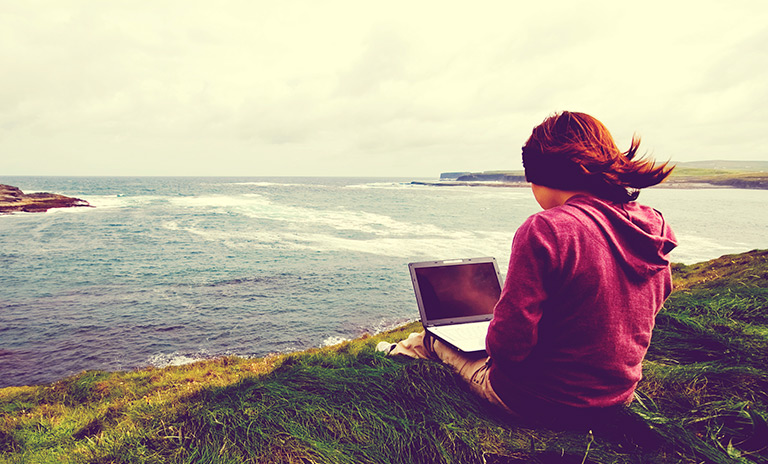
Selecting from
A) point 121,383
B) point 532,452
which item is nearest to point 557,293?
point 532,452

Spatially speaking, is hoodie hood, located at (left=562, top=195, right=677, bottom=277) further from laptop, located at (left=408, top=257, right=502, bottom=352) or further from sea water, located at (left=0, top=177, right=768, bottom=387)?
sea water, located at (left=0, top=177, right=768, bottom=387)

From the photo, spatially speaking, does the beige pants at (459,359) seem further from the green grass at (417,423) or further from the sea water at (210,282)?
the sea water at (210,282)

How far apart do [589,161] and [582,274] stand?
0.59 meters

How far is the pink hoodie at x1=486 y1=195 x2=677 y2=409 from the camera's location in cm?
190

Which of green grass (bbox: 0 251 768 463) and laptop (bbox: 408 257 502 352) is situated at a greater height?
laptop (bbox: 408 257 502 352)

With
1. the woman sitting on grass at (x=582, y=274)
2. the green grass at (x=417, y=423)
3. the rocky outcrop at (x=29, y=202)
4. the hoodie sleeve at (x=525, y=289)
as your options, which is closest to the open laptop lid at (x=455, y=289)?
the green grass at (x=417, y=423)

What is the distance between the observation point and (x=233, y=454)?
2588 millimetres

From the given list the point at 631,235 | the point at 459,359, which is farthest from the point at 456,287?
the point at 631,235

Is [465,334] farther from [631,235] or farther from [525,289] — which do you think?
[631,235]

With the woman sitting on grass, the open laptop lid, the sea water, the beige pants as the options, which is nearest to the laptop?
the open laptop lid

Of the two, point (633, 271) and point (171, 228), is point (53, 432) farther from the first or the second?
point (171, 228)

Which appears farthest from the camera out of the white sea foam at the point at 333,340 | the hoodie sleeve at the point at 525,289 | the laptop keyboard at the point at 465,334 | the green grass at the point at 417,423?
the white sea foam at the point at 333,340

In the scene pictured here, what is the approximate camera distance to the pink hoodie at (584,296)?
190 cm

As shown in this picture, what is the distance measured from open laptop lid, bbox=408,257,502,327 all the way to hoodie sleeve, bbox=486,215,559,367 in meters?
1.56
